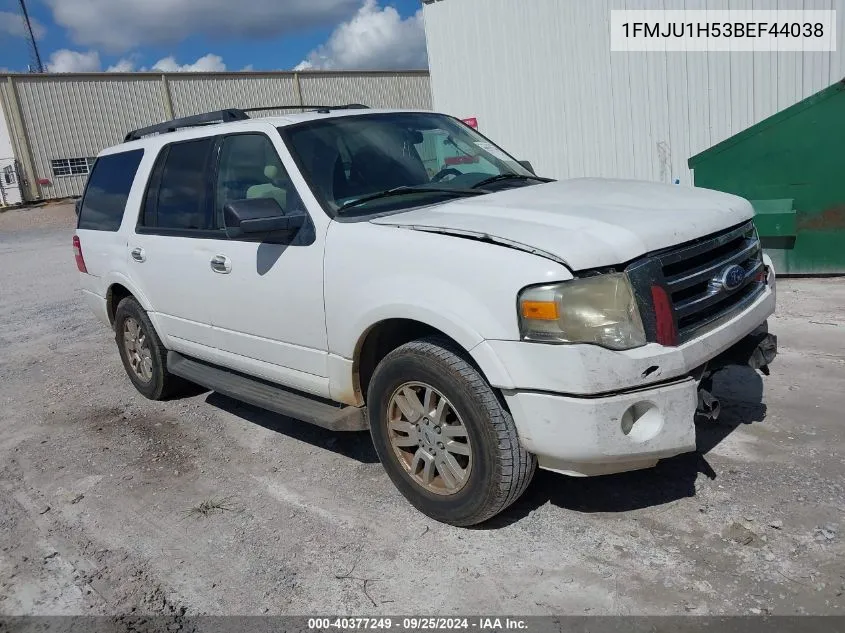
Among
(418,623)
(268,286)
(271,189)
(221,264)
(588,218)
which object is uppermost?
(271,189)

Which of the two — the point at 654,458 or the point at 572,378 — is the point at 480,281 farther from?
the point at 654,458

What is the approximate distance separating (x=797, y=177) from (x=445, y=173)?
177 inches

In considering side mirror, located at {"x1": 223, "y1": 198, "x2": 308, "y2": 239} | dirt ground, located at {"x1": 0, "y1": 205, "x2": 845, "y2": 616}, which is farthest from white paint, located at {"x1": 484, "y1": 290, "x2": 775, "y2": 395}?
side mirror, located at {"x1": 223, "y1": 198, "x2": 308, "y2": 239}

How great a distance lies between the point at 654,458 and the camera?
2.85 m

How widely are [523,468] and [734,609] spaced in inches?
36.3

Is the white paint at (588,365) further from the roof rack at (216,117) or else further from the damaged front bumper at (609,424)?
the roof rack at (216,117)

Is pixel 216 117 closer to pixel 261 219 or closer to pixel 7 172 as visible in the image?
pixel 261 219

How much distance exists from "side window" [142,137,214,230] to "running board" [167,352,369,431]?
3.15 feet

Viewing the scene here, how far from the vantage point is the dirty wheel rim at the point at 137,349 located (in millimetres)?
5359

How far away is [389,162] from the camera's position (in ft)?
12.9

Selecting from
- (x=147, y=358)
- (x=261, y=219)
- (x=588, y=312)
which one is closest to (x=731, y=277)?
(x=588, y=312)

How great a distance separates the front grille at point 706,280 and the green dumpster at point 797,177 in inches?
159

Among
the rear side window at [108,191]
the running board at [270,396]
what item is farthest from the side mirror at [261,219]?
the rear side window at [108,191]

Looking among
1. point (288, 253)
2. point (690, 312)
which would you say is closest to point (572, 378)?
point (690, 312)
